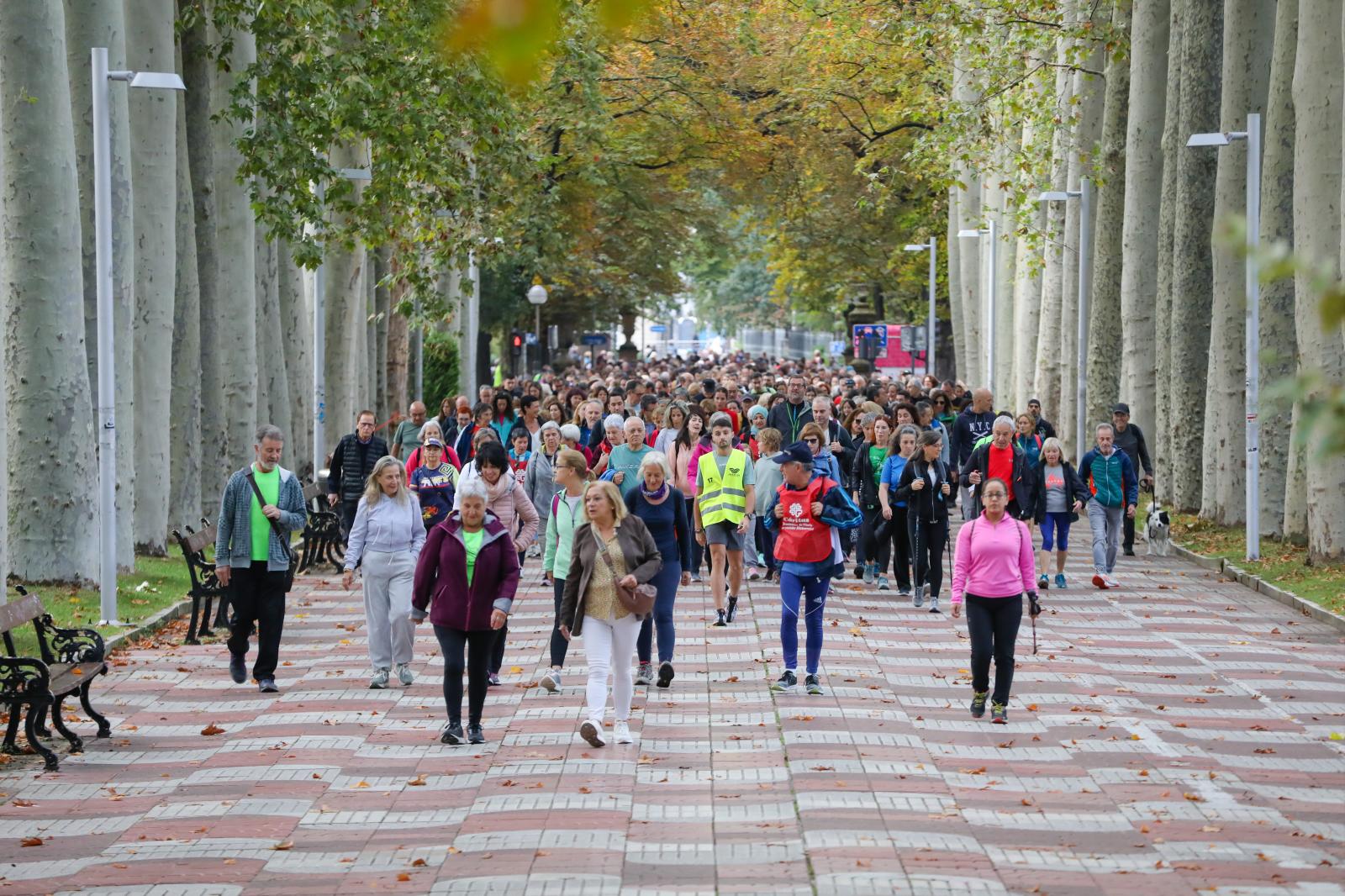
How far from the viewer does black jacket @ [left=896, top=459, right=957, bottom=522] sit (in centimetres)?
1883

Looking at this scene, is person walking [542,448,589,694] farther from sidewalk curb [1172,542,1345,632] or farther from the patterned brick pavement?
sidewalk curb [1172,542,1345,632]

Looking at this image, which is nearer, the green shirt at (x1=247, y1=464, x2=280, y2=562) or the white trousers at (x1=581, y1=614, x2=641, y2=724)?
the white trousers at (x1=581, y1=614, x2=641, y2=724)

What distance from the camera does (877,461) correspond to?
2016 centimetres

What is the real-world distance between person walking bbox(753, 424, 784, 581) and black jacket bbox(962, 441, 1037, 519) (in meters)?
2.07

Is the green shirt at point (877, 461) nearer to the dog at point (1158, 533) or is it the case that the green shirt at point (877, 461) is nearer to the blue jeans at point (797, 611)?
the dog at point (1158, 533)

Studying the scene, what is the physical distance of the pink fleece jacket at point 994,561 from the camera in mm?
12625

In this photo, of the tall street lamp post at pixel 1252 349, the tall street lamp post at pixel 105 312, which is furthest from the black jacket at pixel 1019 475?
the tall street lamp post at pixel 105 312

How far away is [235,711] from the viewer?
521 inches

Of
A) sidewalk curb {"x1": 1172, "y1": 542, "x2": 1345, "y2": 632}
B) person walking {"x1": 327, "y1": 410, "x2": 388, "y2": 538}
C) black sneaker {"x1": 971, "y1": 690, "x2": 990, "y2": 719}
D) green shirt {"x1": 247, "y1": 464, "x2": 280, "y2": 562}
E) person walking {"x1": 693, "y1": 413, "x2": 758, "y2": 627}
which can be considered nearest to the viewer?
black sneaker {"x1": 971, "y1": 690, "x2": 990, "y2": 719}

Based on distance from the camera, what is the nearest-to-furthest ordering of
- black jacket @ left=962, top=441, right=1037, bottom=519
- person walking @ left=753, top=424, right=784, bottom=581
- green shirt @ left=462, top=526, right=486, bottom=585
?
green shirt @ left=462, top=526, right=486, bottom=585, person walking @ left=753, top=424, right=784, bottom=581, black jacket @ left=962, top=441, right=1037, bottom=519

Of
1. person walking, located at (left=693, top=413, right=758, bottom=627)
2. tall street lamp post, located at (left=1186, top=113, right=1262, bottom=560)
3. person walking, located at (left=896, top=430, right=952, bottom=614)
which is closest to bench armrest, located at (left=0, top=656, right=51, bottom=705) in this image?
person walking, located at (left=693, top=413, right=758, bottom=627)

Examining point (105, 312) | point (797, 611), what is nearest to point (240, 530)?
point (797, 611)

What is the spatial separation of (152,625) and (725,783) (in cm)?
812

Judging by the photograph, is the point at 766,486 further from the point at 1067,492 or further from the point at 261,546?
the point at 261,546
